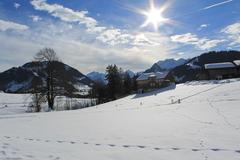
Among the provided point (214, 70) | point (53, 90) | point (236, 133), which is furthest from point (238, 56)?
point (236, 133)

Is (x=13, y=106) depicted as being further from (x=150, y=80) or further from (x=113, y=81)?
(x=150, y=80)

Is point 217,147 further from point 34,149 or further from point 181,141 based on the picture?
point 34,149

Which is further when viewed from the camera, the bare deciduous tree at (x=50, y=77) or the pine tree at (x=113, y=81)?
the pine tree at (x=113, y=81)

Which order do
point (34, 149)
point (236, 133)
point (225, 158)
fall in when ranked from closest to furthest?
point (225, 158) < point (34, 149) < point (236, 133)

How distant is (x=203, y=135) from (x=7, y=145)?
298 inches

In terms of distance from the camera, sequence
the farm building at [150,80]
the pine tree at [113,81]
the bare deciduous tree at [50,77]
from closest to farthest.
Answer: the bare deciduous tree at [50,77] → the pine tree at [113,81] → the farm building at [150,80]

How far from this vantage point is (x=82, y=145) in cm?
973

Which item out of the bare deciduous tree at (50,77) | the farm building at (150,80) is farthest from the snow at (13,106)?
the farm building at (150,80)

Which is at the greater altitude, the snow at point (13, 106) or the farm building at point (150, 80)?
the farm building at point (150, 80)

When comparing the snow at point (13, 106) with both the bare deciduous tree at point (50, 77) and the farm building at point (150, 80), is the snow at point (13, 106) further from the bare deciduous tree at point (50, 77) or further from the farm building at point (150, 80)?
the farm building at point (150, 80)

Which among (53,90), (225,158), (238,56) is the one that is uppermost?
(238,56)

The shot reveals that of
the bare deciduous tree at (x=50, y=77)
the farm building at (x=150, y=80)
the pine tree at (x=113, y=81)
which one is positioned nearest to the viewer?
the bare deciduous tree at (x=50, y=77)

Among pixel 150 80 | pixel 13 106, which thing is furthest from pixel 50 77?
pixel 150 80

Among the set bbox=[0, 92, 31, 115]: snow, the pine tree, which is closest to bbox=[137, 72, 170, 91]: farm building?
the pine tree
